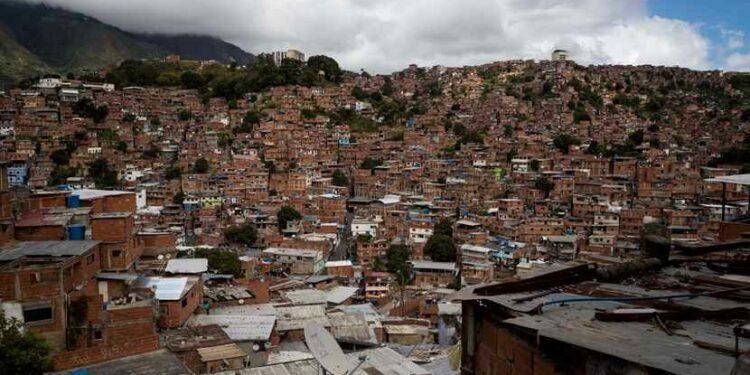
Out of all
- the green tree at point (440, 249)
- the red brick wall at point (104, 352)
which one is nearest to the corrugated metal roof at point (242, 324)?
the red brick wall at point (104, 352)

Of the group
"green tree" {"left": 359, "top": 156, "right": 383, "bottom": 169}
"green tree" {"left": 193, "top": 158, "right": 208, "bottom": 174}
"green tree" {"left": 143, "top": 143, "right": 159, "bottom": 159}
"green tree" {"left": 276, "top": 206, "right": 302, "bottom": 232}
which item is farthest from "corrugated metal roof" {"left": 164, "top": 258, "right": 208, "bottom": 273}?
"green tree" {"left": 143, "top": 143, "right": 159, "bottom": 159}

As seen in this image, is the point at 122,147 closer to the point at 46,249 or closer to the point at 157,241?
the point at 157,241

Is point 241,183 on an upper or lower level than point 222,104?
lower

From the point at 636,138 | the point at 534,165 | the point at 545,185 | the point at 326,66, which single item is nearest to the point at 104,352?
the point at 545,185

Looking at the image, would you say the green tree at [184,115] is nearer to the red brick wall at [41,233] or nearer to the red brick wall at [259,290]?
the red brick wall at [259,290]

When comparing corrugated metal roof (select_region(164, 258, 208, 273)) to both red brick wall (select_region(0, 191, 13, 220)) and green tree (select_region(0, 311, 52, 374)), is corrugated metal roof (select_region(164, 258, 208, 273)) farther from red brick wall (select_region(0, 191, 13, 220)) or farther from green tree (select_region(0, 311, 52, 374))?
green tree (select_region(0, 311, 52, 374))

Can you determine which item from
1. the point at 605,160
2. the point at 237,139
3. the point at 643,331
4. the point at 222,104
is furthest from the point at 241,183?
the point at 643,331

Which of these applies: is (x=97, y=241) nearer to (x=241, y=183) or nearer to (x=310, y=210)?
(x=310, y=210)
